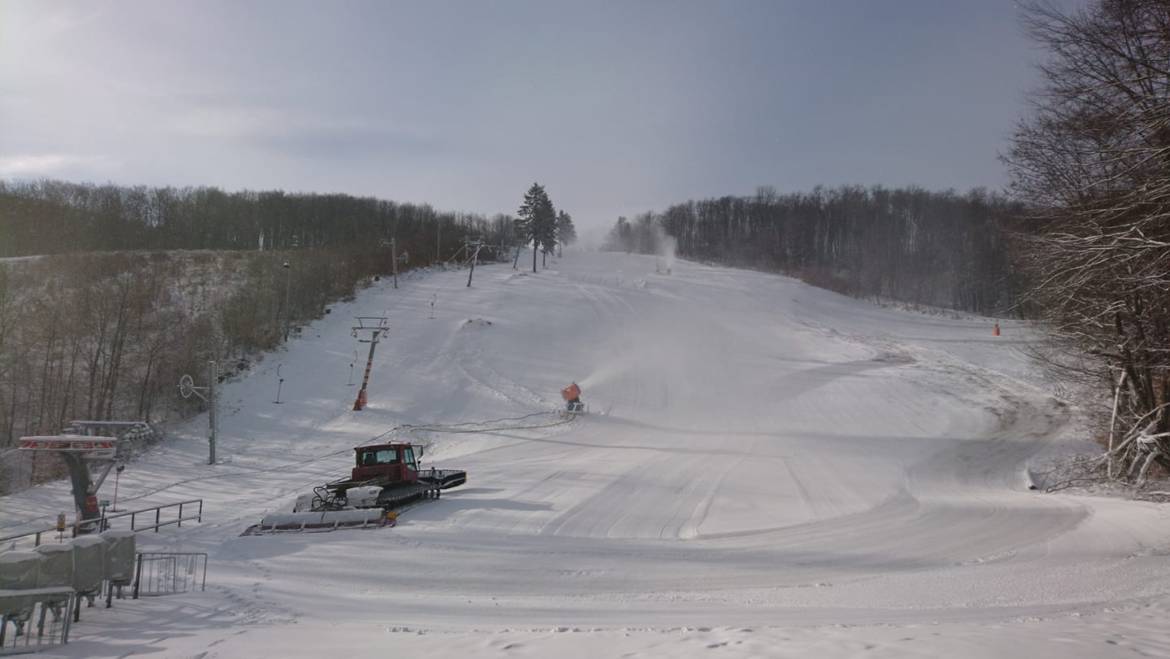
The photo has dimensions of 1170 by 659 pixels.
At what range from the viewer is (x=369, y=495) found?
19.6 metres

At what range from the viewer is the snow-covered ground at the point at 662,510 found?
28.3 ft

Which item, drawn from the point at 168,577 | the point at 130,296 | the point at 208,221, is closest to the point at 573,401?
the point at 168,577

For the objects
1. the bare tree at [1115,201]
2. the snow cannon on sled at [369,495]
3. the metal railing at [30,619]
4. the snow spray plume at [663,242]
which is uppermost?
the snow spray plume at [663,242]

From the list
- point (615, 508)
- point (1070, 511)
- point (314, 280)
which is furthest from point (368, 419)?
point (1070, 511)

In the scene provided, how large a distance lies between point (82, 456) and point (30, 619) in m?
8.69

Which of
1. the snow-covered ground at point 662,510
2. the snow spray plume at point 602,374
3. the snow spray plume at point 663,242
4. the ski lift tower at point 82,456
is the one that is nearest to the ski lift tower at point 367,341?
the snow-covered ground at point 662,510

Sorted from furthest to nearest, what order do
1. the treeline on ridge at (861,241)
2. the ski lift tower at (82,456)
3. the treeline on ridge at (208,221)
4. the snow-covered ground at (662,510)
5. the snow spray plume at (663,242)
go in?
the snow spray plume at (663,242)
the treeline on ridge at (861,241)
the treeline on ridge at (208,221)
the ski lift tower at (82,456)
the snow-covered ground at (662,510)

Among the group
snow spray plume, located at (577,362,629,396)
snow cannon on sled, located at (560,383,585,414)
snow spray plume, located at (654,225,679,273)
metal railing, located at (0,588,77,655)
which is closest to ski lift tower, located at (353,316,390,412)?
snow cannon on sled, located at (560,383,585,414)

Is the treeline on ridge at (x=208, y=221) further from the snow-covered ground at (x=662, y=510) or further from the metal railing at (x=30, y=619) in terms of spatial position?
the metal railing at (x=30, y=619)

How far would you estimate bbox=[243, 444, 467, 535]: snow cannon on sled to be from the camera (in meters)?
18.0

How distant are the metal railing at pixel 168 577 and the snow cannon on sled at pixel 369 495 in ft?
10.5

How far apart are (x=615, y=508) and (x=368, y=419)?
22.3 meters

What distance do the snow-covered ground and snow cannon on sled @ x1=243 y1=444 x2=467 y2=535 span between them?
700 mm

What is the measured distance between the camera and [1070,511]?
1742cm
